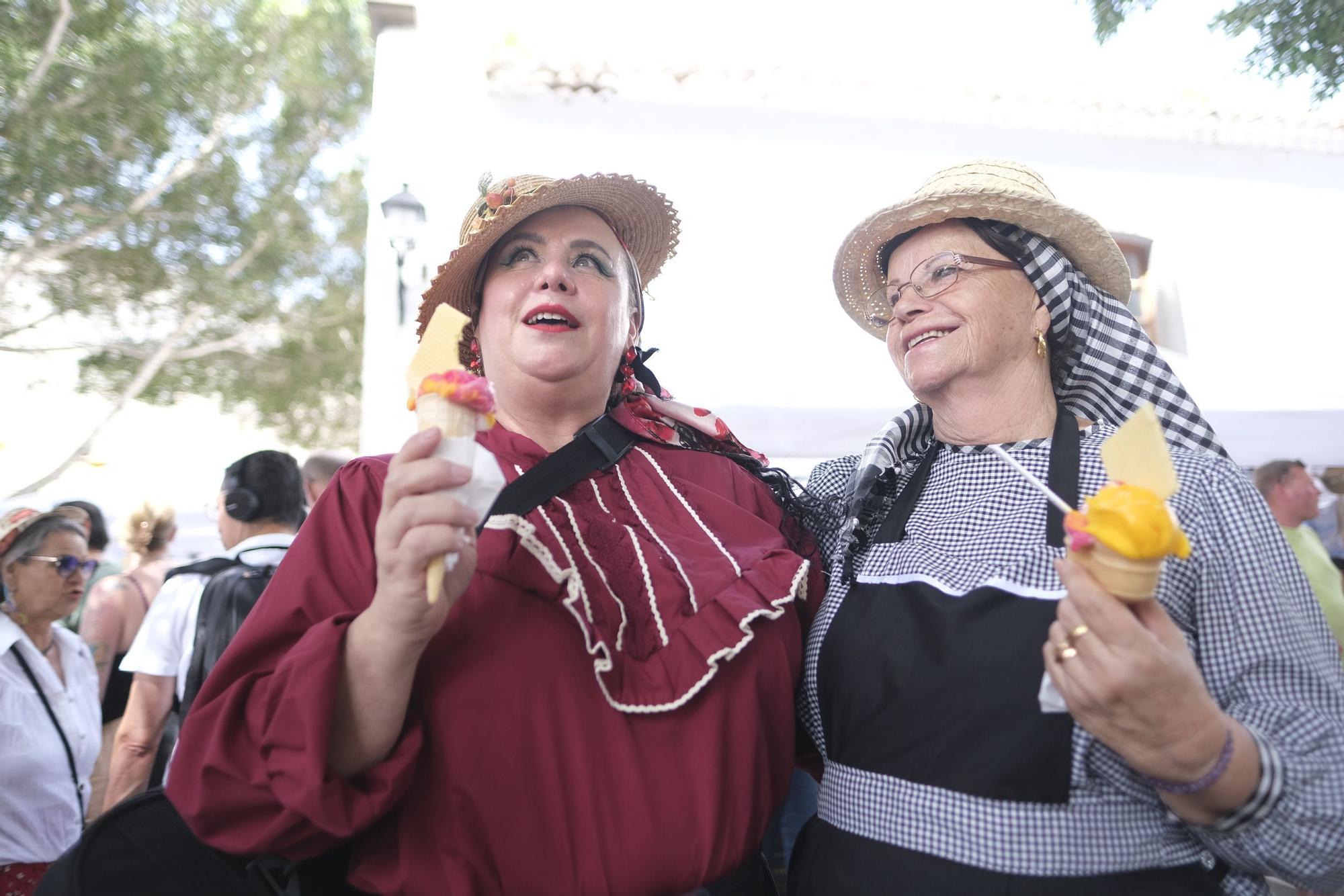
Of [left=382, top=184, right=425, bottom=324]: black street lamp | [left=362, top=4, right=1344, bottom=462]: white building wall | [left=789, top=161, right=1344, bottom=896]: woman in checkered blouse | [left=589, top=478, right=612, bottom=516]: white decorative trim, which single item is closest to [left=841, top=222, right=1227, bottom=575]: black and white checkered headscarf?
[left=789, top=161, right=1344, bottom=896]: woman in checkered blouse

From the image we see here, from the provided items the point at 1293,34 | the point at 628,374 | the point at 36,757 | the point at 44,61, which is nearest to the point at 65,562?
the point at 36,757

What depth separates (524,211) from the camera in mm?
2160

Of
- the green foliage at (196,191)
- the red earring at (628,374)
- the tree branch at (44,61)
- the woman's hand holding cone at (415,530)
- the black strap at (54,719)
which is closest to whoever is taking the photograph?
the woman's hand holding cone at (415,530)

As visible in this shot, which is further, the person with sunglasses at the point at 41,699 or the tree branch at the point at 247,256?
the tree branch at the point at 247,256

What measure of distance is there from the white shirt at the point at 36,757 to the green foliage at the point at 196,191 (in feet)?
28.3

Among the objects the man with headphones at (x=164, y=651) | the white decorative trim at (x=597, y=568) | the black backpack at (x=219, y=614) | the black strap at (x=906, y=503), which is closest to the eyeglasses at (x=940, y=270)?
the black strap at (x=906, y=503)

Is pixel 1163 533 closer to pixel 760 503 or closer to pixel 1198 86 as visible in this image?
pixel 760 503

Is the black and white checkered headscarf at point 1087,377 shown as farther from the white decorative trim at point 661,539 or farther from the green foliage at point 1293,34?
the green foliage at point 1293,34

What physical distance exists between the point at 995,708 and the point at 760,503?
2.47 ft

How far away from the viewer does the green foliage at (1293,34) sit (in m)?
3.01

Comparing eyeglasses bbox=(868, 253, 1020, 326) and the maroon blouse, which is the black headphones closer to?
the maroon blouse

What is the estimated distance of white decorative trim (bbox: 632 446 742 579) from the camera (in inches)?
76.2

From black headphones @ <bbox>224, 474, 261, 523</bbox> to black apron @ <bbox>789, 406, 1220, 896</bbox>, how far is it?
2987 millimetres

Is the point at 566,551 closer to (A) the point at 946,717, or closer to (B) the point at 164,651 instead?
(A) the point at 946,717
